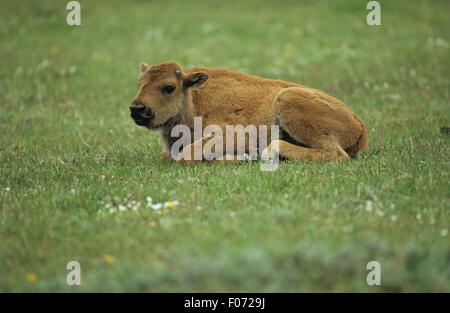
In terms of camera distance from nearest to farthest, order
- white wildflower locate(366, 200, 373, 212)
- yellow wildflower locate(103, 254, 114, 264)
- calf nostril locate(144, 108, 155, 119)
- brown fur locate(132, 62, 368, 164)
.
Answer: yellow wildflower locate(103, 254, 114, 264)
white wildflower locate(366, 200, 373, 212)
calf nostril locate(144, 108, 155, 119)
brown fur locate(132, 62, 368, 164)

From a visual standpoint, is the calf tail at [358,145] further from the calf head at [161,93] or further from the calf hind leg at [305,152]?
the calf head at [161,93]

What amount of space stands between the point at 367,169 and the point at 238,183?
1.66 meters

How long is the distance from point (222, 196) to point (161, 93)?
7.03 ft

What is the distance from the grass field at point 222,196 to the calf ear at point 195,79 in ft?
4.15

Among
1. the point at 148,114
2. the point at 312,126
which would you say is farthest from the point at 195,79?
the point at 312,126

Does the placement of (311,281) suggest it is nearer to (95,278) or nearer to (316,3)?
(95,278)

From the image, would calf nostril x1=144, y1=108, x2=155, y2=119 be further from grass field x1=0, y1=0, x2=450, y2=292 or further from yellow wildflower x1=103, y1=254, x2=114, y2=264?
yellow wildflower x1=103, y1=254, x2=114, y2=264


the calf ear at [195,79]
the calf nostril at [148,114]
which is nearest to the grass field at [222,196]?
the calf nostril at [148,114]

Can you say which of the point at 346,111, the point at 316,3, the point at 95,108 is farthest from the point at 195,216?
the point at 316,3

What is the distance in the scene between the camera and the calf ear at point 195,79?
22.9 ft

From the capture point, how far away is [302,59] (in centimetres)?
1490

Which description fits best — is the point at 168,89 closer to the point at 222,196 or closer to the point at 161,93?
the point at 161,93

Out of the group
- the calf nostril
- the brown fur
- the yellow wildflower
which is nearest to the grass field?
the yellow wildflower

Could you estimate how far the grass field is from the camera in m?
3.82
